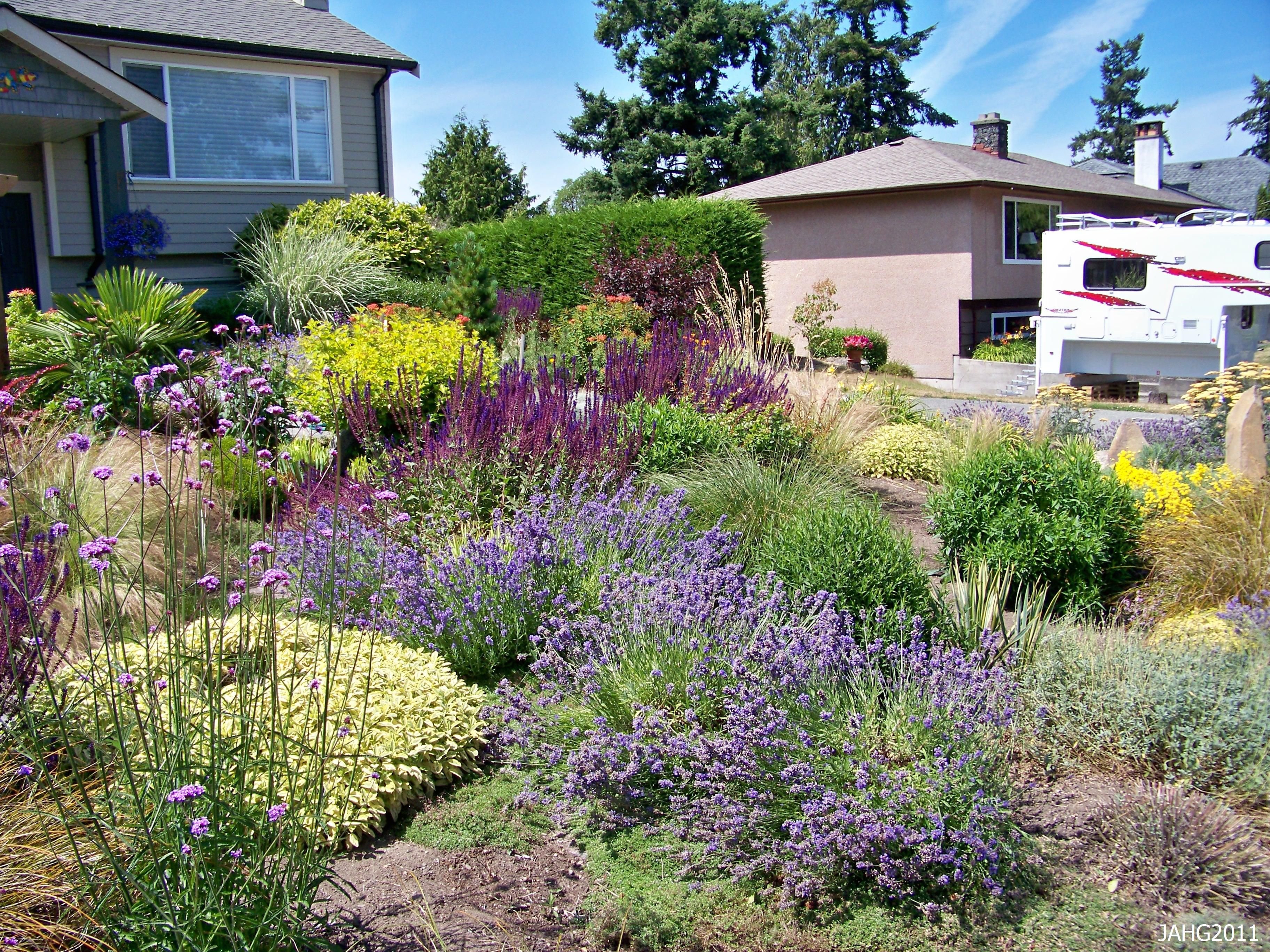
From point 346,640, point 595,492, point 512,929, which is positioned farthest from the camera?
point 595,492

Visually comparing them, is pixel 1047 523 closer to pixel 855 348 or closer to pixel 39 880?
pixel 39 880

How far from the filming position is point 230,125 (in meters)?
15.1

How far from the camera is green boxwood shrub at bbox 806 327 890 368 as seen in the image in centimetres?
2045

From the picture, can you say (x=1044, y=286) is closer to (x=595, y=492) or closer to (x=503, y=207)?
(x=595, y=492)

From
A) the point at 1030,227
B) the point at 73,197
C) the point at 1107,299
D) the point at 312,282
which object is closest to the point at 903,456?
the point at 312,282

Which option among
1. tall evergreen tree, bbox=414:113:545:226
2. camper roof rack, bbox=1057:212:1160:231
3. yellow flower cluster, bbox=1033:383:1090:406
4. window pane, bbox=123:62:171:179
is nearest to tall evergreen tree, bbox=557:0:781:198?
tall evergreen tree, bbox=414:113:545:226

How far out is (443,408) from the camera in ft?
23.3

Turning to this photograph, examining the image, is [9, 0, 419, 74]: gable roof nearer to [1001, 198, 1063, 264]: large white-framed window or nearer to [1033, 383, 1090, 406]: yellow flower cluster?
[1033, 383, 1090, 406]: yellow flower cluster

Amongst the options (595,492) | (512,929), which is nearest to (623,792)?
(512,929)

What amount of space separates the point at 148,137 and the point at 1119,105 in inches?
2660

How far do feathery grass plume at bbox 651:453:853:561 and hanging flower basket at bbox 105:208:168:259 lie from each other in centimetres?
1059

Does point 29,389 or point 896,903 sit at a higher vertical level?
point 29,389

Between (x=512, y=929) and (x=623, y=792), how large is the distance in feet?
2.35

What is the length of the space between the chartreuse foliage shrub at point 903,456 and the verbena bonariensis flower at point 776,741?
4.52 meters
